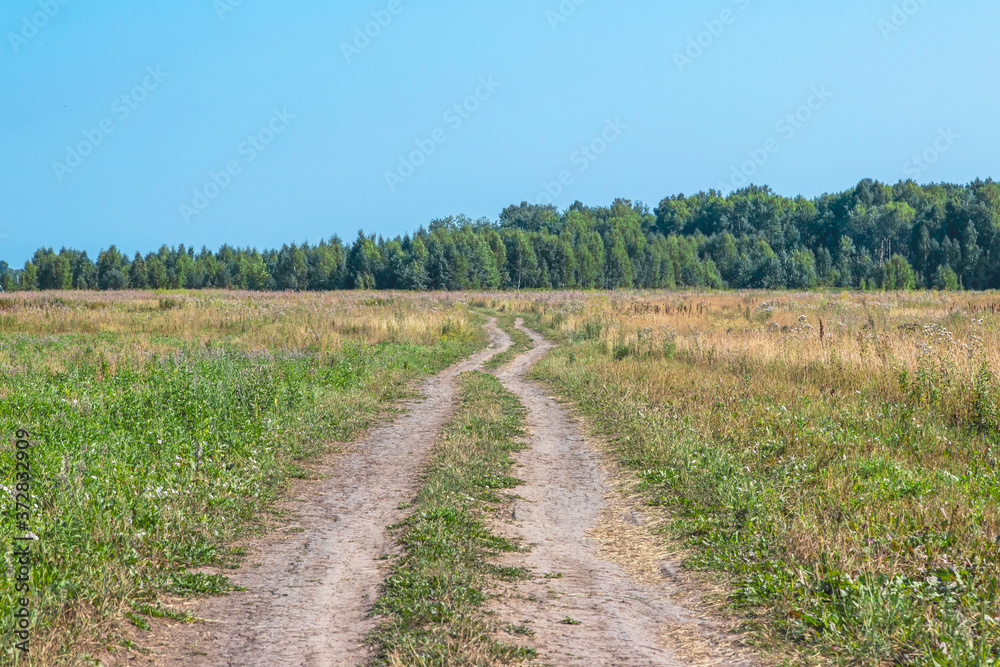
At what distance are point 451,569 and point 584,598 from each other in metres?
0.93

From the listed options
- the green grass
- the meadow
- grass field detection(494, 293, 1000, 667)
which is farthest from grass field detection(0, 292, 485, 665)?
grass field detection(494, 293, 1000, 667)

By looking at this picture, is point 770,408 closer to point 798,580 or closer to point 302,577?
point 798,580

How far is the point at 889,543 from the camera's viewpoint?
504 cm

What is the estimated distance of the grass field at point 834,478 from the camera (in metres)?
4.14

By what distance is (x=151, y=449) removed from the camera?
7.63 metres

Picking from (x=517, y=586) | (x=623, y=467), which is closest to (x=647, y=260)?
(x=623, y=467)

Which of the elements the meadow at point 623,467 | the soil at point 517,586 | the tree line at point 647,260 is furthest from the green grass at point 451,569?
the tree line at point 647,260

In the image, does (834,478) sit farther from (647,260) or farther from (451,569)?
(647,260)

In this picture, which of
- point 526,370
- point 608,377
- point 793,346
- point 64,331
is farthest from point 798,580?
point 64,331

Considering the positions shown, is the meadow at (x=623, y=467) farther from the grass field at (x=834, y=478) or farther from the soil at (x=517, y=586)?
the soil at (x=517, y=586)

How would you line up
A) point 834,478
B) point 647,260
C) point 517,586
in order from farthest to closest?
point 647,260, point 834,478, point 517,586

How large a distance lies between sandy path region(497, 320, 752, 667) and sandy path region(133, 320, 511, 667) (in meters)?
1.06

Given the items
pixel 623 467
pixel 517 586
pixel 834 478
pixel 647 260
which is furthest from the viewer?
pixel 647 260

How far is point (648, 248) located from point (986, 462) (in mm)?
97659
